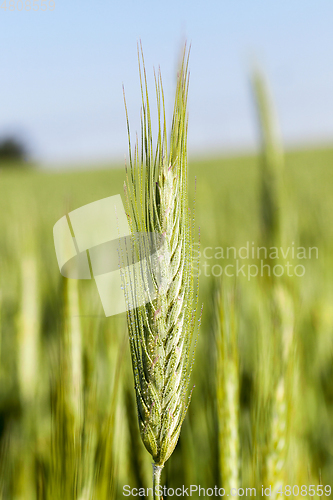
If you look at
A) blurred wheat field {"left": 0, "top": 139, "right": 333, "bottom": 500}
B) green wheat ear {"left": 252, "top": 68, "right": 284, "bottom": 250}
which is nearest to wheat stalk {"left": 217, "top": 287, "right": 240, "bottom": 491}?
blurred wheat field {"left": 0, "top": 139, "right": 333, "bottom": 500}

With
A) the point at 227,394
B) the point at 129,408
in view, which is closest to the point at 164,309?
the point at 227,394

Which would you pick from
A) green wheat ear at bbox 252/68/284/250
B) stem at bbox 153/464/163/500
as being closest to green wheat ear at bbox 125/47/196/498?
stem at bbox 153/464/163/500

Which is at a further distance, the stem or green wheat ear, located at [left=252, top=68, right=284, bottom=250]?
green wheat ear, located at [left=252, top=68, right=284, bottom=250]

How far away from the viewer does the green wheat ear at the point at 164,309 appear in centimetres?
25

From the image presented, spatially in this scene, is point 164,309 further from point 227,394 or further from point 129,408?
point 129,408

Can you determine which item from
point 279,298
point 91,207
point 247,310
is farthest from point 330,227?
point 91,207

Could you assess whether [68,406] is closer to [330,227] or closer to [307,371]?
[307,371]

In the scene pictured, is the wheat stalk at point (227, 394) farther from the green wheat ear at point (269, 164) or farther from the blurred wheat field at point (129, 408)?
the green wheat ear at point (269, 164)

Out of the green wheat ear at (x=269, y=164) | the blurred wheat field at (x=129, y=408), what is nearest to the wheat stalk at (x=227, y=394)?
the blurred wheat field at (x=129, y=408)

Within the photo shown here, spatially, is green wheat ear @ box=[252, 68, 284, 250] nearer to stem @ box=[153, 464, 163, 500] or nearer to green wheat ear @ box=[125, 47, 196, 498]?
green wheat ear @ box=[125, 47, 196, 498]

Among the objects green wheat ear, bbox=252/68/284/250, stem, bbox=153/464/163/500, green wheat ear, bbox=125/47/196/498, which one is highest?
green wheat ear, bbox=252/68/284/250

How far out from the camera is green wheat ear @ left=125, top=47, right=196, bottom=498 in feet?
0.83

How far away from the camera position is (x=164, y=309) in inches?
10.9

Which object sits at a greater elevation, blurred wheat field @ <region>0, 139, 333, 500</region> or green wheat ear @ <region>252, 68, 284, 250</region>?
green wheat ear @ <region>252, 68, 284, 250</region>
